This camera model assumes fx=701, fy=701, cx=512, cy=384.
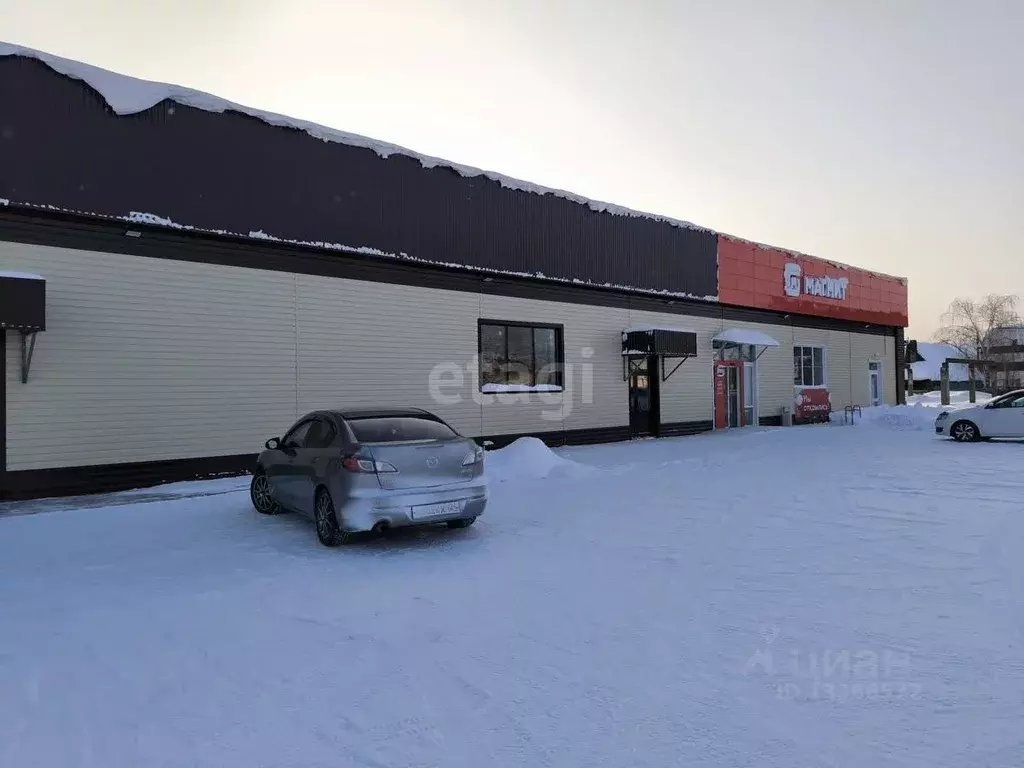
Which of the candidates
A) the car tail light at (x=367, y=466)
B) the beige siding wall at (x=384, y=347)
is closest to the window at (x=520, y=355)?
the beige siding wall at (x=384, y=347)

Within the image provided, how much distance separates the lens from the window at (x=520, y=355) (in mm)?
17406

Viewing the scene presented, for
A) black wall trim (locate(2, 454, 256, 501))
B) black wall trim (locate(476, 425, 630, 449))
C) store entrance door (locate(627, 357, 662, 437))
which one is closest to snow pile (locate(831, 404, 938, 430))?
store entrance door (locate(627, 357, 662, 437))

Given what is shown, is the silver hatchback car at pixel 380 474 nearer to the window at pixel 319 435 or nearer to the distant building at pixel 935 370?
the window at pixel 319 435

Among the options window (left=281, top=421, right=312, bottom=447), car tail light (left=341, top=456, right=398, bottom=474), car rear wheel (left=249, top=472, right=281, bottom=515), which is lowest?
car rear wheel (left=249, top=472, right=281, bottom=515)

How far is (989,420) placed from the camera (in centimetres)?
1836

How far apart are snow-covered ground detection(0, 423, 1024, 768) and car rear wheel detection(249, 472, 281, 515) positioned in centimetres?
23

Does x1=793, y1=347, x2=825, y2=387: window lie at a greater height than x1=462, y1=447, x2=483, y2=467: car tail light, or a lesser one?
greater

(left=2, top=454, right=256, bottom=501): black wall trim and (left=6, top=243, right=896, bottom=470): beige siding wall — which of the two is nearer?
(left=2, top=454, right=256, bottom=501): black wall trim

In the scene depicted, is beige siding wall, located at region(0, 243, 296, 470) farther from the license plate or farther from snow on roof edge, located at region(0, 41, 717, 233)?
the license plate

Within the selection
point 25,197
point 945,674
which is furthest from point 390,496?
point 25,197

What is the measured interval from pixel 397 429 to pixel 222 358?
643 centimetres

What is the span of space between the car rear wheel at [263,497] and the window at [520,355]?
7861mm

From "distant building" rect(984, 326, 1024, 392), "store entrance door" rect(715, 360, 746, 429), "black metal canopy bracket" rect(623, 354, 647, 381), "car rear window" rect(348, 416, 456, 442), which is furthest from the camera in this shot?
"distant building" rect(984, 326, 1024, 392)

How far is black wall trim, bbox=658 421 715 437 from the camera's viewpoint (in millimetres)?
22031
